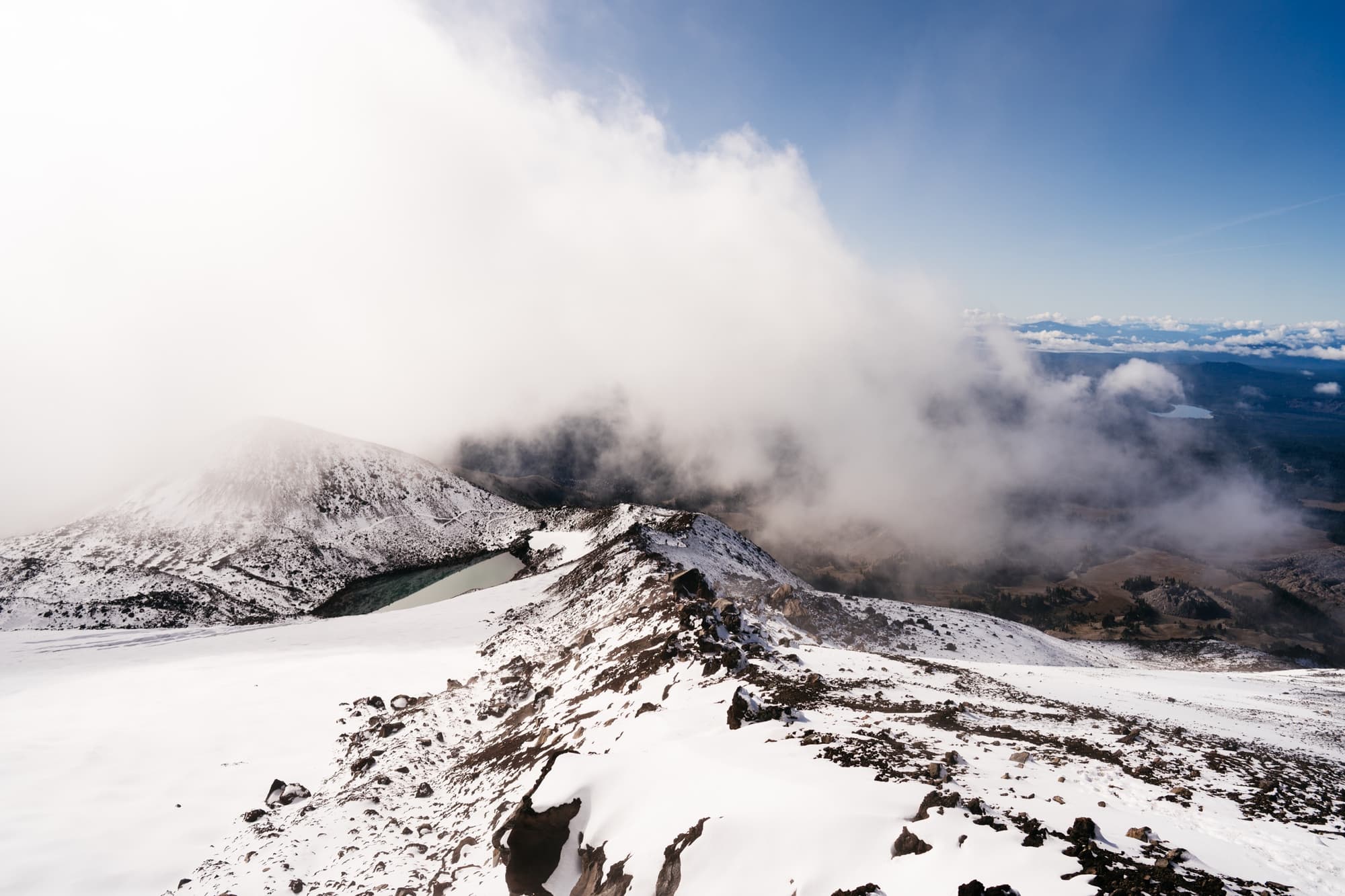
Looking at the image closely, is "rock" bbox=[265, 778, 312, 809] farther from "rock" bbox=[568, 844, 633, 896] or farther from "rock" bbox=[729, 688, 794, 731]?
"rock" bbox=[729, 688, 794, 731]

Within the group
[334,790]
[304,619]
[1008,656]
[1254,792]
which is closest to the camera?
[1254,792]

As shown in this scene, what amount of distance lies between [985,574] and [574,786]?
697 feet


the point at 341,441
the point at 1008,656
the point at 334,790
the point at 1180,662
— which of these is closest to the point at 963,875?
the point at 334,790

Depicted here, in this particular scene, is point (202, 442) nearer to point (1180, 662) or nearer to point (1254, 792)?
point (1254, 792)

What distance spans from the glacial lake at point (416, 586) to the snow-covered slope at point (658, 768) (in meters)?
33.6

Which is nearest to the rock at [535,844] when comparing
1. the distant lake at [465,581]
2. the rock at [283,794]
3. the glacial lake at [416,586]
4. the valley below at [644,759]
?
the valley below at [644,759]

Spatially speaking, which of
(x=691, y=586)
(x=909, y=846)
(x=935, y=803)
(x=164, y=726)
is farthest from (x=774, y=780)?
(x=164, y=726)

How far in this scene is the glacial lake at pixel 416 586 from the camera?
7250cm

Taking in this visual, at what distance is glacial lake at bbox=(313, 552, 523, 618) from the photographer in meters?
72.5

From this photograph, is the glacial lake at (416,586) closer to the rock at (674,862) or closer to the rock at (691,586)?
the rock at (691,586)

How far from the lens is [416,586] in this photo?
263 ft

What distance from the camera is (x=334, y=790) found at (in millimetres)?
20094

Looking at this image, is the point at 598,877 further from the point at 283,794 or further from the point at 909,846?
the point at 283,794

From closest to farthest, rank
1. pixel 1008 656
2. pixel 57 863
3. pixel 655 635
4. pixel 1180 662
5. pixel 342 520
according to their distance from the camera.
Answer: pixel 57 863 → pixel 655 635 → pixel 1008 656 → pixel 1180 662 → pixel 342 520
